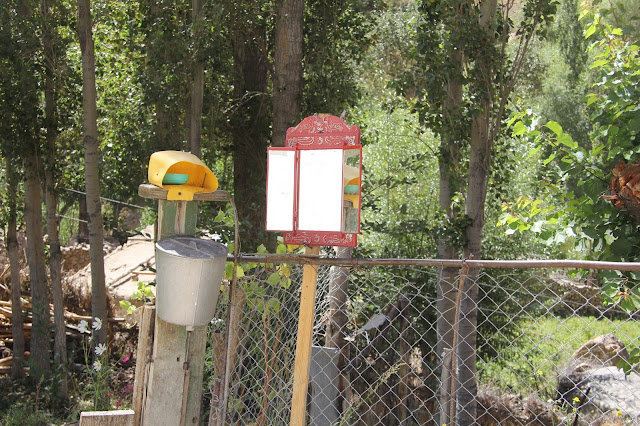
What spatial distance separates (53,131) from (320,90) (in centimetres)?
329

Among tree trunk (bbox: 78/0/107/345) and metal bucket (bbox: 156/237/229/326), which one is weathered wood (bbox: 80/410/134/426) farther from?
tree trunk (bbox: 78/0/107/345)

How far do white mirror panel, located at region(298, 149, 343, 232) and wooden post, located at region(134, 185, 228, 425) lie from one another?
61cm

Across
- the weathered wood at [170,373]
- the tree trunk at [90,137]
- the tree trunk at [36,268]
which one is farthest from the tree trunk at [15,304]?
the weathered wood at [170,373]

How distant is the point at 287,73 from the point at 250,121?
3.59 ft

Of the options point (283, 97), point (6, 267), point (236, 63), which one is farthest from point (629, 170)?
point (6, 267)

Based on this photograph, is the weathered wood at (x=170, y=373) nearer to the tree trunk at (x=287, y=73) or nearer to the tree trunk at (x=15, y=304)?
the tree trunk at (x=287, y=73)

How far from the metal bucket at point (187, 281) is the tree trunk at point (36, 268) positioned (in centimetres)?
616

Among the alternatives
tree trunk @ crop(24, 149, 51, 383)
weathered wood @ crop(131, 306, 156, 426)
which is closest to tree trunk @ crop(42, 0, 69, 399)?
tree trunk @ crop(24, 149, 51, 383)

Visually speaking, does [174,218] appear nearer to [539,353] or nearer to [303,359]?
[303,359]

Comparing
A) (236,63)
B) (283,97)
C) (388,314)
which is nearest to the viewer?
(388,314)

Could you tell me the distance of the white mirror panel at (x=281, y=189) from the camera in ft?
8.75

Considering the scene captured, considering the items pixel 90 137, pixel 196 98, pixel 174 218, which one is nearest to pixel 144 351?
pixel 174 218

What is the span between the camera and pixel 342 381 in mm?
5379

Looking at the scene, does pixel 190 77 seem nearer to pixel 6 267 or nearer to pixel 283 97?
pixel 283 97
